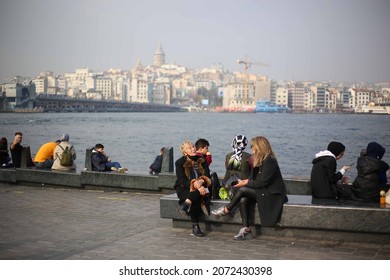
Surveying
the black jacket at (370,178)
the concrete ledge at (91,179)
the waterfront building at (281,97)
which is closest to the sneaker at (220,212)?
the black jacket at (370,178)

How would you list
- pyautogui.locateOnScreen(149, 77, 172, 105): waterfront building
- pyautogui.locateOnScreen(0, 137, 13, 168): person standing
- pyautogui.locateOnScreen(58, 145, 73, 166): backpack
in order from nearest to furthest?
pyautogui.locateOnScreen(58, 145, 73, 166): backpack → pyautogui.locateOnScreen(0, 137, 13, 168): person standing → pyautogui.locateOnScreen(149, 77, 172, 105): waterfront building

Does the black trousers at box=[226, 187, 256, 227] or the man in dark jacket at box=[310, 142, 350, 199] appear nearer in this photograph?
the black trousers at box=[226, 187, 256, 227]

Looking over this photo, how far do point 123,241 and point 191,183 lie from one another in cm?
87

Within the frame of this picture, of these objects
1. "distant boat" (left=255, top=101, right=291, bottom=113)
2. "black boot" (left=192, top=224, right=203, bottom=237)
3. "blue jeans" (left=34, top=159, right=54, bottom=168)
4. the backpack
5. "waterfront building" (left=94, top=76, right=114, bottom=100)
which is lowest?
"black boot" (left=192, top=224, right=203, bottom=237)

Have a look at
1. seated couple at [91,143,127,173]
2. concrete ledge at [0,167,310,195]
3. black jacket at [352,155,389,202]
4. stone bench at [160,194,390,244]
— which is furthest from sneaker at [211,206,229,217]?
seated couple at [91,143,127,173]

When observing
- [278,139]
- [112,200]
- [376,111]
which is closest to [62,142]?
[112,200]

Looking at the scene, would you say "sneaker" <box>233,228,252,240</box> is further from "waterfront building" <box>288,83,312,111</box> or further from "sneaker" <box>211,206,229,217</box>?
"waterfront building" <box>288,83,312,111</box>

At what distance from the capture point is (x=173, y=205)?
6.73m

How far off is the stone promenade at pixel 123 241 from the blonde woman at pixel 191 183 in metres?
0.24

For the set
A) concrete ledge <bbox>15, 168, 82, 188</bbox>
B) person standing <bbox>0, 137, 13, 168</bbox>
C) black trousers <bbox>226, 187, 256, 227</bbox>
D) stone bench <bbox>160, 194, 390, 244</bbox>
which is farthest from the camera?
person standing <bbox>0, 137, 13, 168</bbox>

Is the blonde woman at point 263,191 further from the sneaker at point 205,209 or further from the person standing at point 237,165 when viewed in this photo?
the person standing at point 237,165

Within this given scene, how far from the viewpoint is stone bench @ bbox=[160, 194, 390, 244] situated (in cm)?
595

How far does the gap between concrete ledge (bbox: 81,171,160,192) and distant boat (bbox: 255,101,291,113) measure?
378ft

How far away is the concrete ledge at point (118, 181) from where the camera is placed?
31.5 feet
